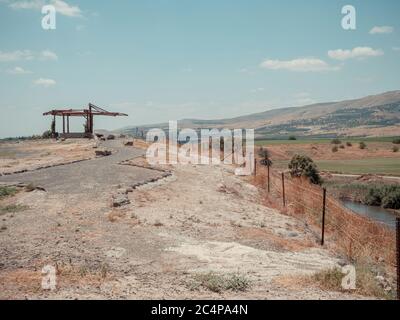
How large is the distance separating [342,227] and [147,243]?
911 centimetres

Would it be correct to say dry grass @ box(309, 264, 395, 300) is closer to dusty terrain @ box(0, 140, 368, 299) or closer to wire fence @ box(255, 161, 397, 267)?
dusty terrain @ box(0, 140, 368, 299)

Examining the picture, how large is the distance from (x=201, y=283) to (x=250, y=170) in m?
20.9

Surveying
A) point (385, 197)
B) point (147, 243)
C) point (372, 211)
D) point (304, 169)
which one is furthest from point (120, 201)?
point (304, 169)

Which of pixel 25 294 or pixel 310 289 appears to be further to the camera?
pixel 310 289

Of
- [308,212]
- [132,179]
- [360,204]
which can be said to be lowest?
[360,204]

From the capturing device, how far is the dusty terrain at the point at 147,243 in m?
7.90

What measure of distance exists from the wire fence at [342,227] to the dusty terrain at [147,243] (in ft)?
3.56

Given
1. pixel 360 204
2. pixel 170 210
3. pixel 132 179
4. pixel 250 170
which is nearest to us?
pixel 170 210

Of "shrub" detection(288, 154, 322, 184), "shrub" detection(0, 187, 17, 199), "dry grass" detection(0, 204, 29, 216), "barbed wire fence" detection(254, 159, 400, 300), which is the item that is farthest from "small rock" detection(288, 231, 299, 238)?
"shrub" detection(288, 154, 322, 184)

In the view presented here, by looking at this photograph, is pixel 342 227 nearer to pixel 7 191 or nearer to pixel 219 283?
pixel 219 283

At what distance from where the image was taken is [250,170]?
2862cm

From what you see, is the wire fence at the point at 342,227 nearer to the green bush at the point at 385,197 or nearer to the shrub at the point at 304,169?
the green bush at the point at 385,197
